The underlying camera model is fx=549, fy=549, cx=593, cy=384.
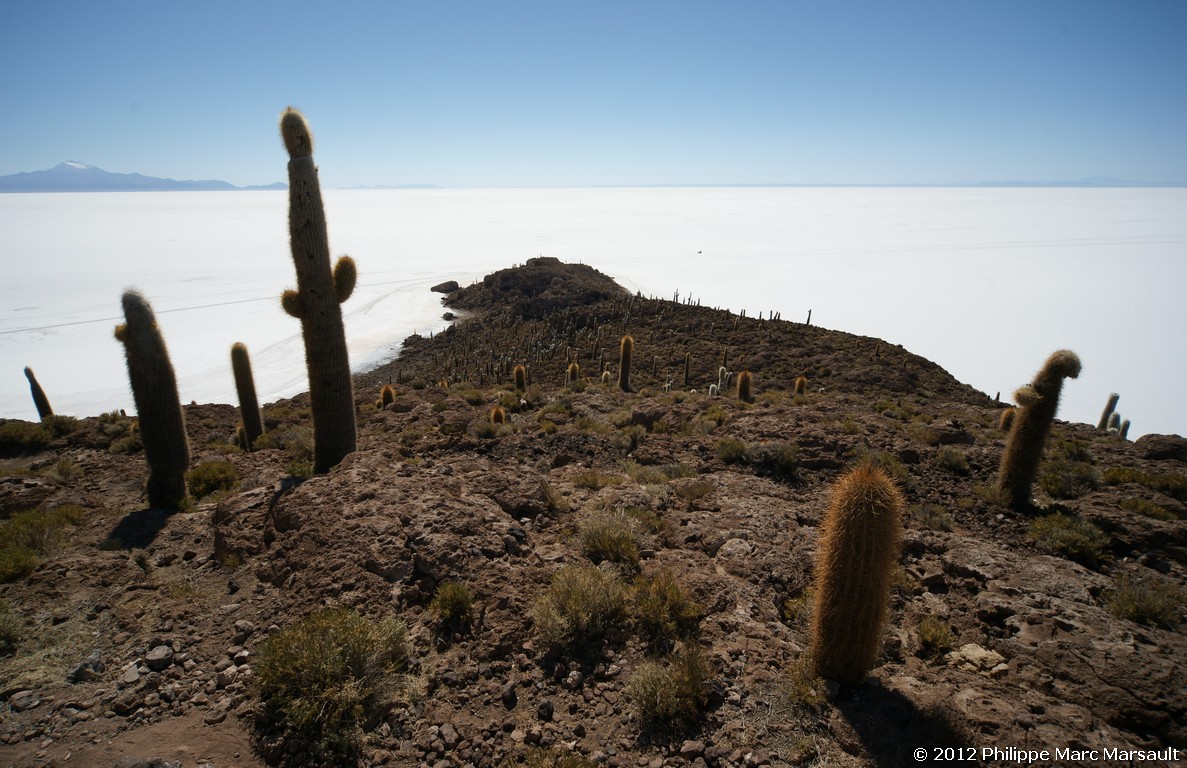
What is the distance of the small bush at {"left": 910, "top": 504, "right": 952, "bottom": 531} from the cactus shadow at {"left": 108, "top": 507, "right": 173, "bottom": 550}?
9287 millimetres

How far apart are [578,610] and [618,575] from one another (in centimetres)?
80

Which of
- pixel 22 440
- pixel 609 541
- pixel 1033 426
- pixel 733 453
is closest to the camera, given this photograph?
pixel 609 541

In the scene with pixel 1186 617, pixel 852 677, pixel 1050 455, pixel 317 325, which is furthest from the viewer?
pixel 1050 455

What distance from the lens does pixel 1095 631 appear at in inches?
171

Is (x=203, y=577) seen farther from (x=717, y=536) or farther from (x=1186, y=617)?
(x=1186, y=617)

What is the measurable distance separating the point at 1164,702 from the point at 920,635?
55.8 inches

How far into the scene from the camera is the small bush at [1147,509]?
21.9ft

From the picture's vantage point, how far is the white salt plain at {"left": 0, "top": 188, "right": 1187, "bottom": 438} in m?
28.8

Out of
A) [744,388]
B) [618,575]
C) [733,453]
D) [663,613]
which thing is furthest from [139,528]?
[744,388]

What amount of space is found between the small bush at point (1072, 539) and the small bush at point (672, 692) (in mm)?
4769

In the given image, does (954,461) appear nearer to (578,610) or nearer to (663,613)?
(663,613)

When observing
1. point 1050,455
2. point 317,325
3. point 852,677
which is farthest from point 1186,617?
point 317,325

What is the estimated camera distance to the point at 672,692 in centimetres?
373

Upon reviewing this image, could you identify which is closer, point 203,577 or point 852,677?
point 852,677
